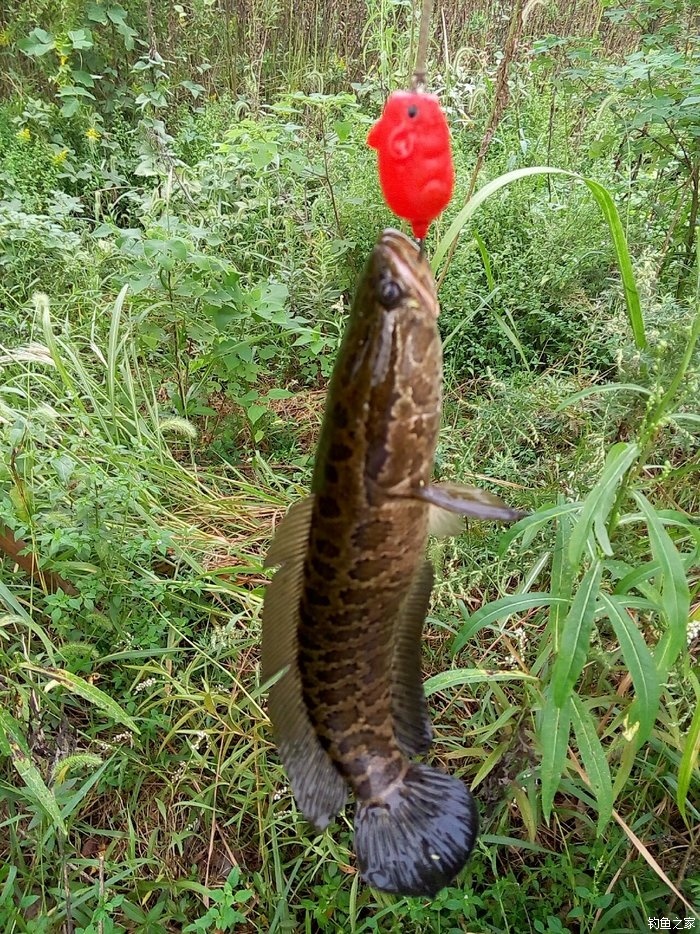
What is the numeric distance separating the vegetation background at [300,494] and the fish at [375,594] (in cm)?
27

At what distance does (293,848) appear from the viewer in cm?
212

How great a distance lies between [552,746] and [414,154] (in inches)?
52.4

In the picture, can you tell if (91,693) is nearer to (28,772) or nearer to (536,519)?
(28,772)

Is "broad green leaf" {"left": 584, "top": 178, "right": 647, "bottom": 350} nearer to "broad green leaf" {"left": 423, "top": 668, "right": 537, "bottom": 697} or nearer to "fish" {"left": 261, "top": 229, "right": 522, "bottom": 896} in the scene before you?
"fish" {"left": 261, "top": 229, "right": 522, "bottom": 896}

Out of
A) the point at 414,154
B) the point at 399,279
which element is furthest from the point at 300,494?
the point at 414,154

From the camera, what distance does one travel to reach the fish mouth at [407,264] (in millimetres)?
1301

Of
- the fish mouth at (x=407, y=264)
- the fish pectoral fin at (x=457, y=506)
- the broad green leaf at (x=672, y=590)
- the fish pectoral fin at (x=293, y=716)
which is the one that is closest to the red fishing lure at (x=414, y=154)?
the fish mouth at (x=407, y=264)

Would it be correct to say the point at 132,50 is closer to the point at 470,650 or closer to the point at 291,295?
the point at 291,295

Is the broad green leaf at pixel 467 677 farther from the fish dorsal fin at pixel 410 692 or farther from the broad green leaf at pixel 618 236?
the broad green leaf at pixel 618 236

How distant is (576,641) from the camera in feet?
5.04

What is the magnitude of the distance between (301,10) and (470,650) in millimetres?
6343

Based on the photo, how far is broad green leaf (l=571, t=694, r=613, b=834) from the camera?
5.41 ft

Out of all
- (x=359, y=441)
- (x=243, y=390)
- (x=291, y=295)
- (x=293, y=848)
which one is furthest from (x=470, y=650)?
(x=291, y=295)

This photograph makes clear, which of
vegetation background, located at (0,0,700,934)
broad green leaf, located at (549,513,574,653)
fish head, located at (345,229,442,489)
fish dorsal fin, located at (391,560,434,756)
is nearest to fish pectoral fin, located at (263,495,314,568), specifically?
fish head, located at (345,229,442,489)
